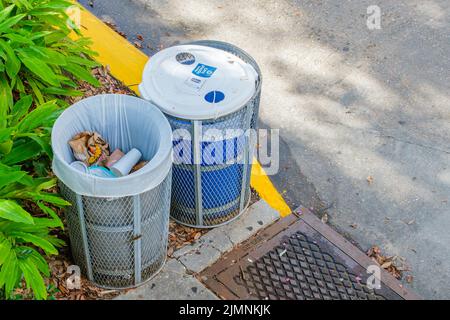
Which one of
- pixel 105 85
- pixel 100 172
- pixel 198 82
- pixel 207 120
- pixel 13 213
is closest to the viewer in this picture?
pixel 13 213

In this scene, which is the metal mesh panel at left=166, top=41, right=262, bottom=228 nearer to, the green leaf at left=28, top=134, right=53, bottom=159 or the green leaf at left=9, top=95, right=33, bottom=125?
the green leaf at left=28, top=134, right=53, bottom=159

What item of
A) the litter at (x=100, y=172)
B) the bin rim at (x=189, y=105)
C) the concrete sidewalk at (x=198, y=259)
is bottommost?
the concrete sidewalk at (x=198, y=259)

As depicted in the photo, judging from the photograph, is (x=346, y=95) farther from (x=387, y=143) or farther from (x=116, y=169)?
(x=116, y=169)

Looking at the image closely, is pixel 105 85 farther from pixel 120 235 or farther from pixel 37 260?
pixel 37 260

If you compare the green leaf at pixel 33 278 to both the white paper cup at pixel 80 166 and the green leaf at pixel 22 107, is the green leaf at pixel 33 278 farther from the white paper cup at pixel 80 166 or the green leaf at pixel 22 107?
the green leaf at pixel 22 107

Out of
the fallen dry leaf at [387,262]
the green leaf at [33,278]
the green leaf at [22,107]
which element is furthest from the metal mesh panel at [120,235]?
the fallen dry leaf at [387,262]

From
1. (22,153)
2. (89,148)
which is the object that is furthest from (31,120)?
(89,148)

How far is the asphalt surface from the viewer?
5191mm

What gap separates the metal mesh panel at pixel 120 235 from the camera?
392cm

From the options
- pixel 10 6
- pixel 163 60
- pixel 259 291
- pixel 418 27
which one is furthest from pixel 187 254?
pixel 418 27

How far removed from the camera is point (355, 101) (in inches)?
240

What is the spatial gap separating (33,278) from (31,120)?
1.02 metres

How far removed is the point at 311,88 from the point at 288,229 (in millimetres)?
1727

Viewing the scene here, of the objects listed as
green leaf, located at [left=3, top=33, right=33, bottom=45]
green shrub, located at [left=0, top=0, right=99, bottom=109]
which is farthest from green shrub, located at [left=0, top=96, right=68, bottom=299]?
green leaf, located at [left=3, top=33, right=33, bottom=45]
